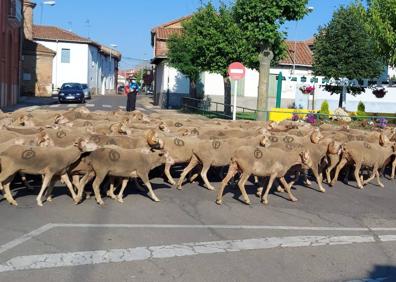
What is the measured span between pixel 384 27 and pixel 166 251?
24.8 m

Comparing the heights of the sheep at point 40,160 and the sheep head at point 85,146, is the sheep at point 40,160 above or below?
below

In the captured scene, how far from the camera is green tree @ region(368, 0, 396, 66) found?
2767 centimetres

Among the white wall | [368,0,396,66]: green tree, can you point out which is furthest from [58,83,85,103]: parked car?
→ [368,0,396,66]: green tree

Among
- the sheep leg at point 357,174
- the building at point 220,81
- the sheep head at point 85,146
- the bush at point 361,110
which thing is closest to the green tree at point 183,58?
the building at point 220,81

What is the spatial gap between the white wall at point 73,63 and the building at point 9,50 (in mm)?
23345

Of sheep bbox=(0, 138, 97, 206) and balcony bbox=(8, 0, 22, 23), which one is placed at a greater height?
balcony bbox=(8, 0, 22, 23)

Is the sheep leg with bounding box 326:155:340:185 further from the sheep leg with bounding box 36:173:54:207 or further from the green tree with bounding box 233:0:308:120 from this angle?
the green tree with bounding box 233:0:308:120

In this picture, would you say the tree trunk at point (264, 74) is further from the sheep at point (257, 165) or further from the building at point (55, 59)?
the building at point (55, 59)

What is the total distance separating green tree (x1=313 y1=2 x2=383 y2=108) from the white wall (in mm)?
39015

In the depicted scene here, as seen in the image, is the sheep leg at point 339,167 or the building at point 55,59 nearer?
the sheep leg at point 339,167

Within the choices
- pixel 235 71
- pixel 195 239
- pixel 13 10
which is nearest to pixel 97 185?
pixel 195 239

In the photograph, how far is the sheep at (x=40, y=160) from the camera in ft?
26.3

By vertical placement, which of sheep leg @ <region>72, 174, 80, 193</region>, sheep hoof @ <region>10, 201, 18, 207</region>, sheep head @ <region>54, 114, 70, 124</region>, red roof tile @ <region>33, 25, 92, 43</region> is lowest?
sheep hoof @ <region>10, 201, 18, 207</region>

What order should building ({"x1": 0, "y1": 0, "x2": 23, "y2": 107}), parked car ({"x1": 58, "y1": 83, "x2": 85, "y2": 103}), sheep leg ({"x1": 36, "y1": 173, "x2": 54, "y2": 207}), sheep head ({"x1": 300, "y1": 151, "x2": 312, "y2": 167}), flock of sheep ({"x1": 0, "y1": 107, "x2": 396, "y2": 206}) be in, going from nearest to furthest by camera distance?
sheep leg ({"x1": 36, "y1": 173, "x2": 54, "y2": 207}) → flock of sheep ({"x1": 0, "y1": 107, "x2": 396, "y2": 206}) → sheep head ({"x1": 300, "y1": 151, "x2": 312, "y2": 167}) → building ({"x1": 0, "y1": 0, "x2": 23, "y2": 107}) → parked car ({"x1": 58, "y1": 83, "x2": 85, "y2": 103})
